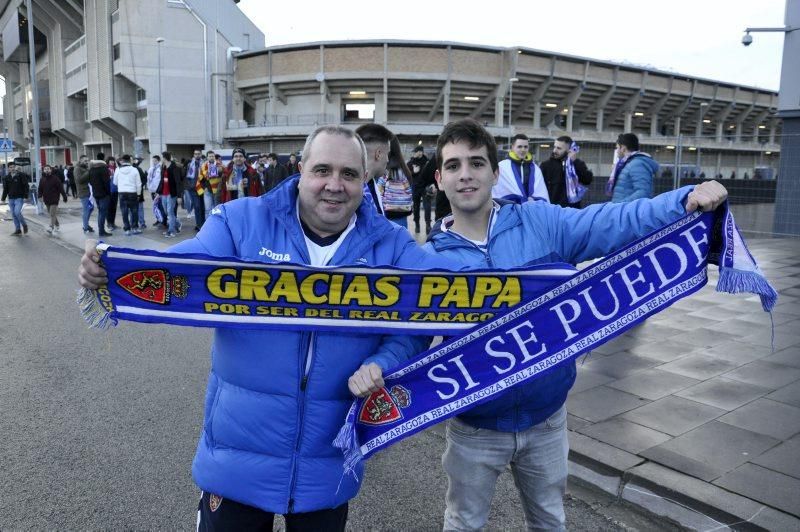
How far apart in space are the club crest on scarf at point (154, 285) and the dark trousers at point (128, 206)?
15.1m

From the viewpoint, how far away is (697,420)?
449 cm

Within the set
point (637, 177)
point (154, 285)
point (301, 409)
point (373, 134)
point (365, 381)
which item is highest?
point (373, 134)

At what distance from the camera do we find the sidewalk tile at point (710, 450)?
3.81 metres

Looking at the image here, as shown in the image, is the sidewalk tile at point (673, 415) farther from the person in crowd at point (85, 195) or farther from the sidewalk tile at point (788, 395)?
the person in crowd at point (85, 195)

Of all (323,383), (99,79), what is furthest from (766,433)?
(99,79)

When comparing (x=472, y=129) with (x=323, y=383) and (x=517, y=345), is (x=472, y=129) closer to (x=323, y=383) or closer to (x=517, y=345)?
(x=517, y=345)

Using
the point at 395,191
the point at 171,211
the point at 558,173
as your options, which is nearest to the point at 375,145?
the point at 395,191

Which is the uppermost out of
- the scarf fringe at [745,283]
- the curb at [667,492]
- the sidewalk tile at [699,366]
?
the scarf fringe at [745,283]

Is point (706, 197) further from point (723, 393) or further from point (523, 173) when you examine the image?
point (523, 173)

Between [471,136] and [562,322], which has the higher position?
[471,136]

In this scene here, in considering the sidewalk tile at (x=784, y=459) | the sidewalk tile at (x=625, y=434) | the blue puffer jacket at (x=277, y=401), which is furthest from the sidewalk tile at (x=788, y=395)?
the blue puffer jacket at (x=277, y=401)

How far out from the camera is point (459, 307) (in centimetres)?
244

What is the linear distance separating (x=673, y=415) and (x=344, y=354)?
3.36 m

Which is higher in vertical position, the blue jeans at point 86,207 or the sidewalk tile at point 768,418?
the blue jeans at point 86,207
